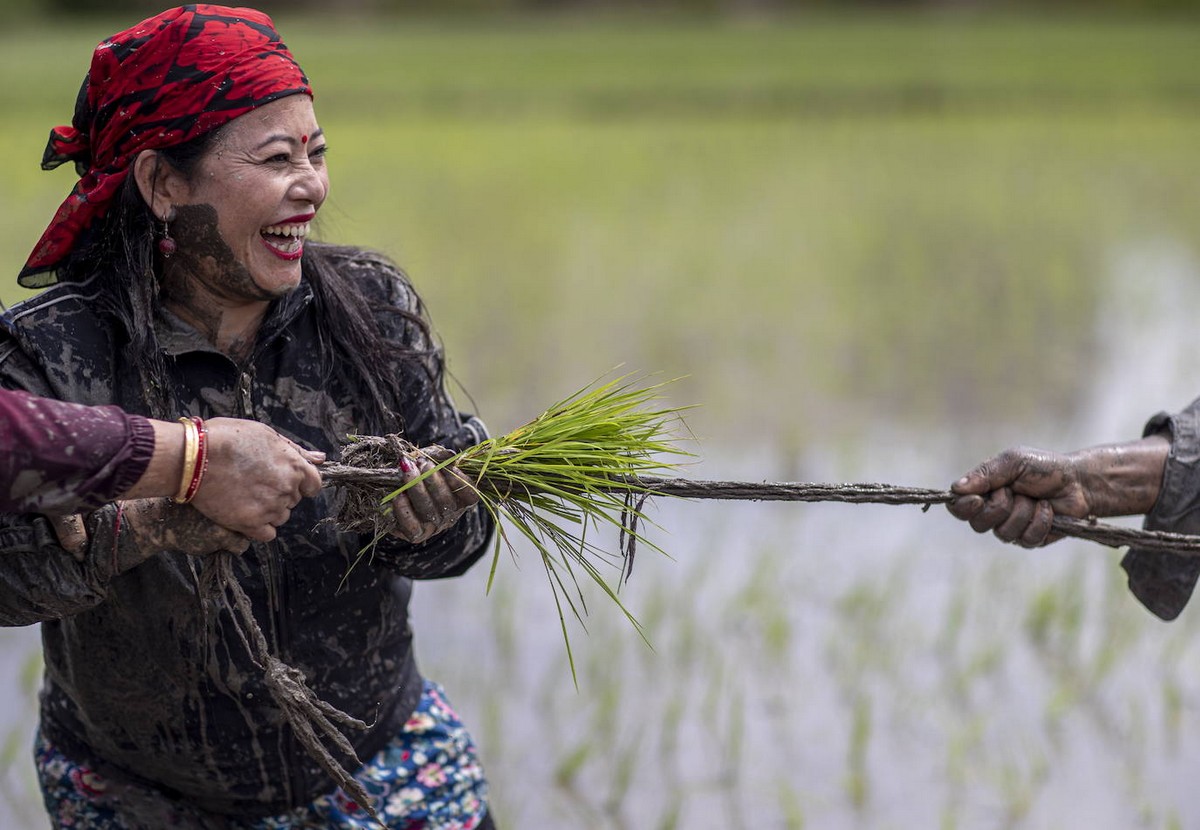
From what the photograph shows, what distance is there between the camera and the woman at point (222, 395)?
1834mm

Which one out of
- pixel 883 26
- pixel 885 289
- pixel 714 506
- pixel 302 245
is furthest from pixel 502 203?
pixel 883 26

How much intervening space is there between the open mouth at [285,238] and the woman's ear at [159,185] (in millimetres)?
123

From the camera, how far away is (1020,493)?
2150 mm

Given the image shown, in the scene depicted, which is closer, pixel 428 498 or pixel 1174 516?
pixel 428 498

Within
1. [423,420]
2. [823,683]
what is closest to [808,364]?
[823,683]

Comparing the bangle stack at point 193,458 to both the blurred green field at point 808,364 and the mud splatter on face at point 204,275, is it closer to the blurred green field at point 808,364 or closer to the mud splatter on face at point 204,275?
the mud splatter on face at point 204,275

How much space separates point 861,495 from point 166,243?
995 mm

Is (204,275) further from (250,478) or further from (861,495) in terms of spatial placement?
(861,495)

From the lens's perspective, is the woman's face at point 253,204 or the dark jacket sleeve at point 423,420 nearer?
the woman's face at point 253,204

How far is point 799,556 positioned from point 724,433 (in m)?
0.99

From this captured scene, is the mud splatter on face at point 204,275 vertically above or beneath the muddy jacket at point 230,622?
above

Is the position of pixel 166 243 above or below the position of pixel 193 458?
above

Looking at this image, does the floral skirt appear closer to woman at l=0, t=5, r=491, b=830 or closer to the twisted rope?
woman at l=0, t=5, r=491, b=830

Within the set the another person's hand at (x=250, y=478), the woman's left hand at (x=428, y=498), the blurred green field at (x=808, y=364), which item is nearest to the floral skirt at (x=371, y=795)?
the woman's left hand at (x=428, y=498)
